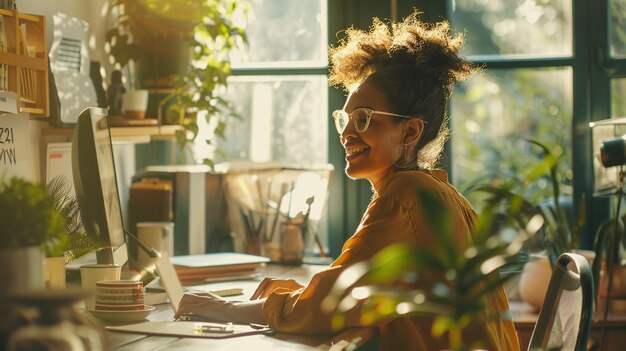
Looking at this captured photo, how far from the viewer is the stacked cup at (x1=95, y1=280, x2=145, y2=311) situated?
2080mm

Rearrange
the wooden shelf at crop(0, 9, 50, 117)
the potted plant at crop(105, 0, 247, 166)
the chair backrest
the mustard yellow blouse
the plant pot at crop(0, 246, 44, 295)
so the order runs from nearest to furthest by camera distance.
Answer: the plant pot at crop(0, 246, 44, 295) < the chair backrest < the mustard yellow blouse < the wooden shelf at crop(0, 9, 50, 117) < the potted plant at crop(105, 0, 247, 166)

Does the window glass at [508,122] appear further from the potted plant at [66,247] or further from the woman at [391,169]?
the potted plant at [66,247]

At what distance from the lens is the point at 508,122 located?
3.73 metres

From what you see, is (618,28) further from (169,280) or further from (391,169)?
(169,280)

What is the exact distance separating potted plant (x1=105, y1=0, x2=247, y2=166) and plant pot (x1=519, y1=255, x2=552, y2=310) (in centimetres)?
118

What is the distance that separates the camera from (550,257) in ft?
10.7

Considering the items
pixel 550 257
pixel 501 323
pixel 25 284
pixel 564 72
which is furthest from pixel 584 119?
pixel 25 284

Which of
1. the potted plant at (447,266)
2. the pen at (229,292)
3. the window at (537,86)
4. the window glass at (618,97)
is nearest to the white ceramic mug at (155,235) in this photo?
the pen at (229,292)

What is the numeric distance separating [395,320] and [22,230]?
944mm

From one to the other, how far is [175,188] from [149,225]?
226mm

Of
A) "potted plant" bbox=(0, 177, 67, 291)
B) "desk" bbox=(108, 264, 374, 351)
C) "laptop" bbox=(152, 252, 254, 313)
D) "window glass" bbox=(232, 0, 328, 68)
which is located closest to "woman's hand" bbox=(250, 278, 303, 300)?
"laptop" bbox=(152, 252, 254, 313)

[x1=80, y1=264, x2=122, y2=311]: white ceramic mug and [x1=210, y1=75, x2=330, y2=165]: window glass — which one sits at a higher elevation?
[x1=210, y1=75, x2=330, y2=165]: window glass

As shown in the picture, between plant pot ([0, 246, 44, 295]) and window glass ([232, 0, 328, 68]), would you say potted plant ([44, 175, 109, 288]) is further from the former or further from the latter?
window glass ([232, 0, 328, 68])

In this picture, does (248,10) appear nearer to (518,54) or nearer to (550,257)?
(518,54)
